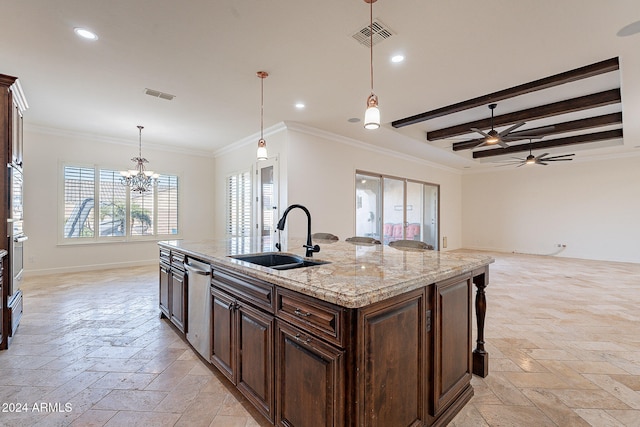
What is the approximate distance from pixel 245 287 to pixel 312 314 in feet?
1.99

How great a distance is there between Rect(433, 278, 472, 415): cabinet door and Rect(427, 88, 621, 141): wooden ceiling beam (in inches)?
164

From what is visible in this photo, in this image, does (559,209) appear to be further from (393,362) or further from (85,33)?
(85,33)

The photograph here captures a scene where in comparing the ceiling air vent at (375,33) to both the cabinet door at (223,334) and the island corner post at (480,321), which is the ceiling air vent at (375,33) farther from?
the cabinet door at (223,334)

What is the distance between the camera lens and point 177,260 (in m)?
2.73

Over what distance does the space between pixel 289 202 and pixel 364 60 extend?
2.63 m

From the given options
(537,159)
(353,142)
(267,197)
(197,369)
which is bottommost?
(197,369)

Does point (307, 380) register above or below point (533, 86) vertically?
below

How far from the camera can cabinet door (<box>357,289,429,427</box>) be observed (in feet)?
3.95

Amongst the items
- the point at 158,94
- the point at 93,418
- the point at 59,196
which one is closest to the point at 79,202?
the point at 59,196

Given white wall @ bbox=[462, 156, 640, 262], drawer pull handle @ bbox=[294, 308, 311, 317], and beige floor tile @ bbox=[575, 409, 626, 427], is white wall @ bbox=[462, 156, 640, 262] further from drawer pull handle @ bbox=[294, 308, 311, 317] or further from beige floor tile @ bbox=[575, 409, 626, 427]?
drawer pull handle @ bbox=[294, 308, 311, 317]

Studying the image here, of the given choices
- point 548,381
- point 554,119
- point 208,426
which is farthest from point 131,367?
point 554,119

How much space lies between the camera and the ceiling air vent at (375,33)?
96.4 inches

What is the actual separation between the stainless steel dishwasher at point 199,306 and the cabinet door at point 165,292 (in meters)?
0.59

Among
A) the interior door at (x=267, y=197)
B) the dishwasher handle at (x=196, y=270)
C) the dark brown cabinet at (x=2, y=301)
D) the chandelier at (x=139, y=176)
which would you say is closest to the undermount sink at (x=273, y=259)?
the dishwasher handle at (x=196, y=270)
